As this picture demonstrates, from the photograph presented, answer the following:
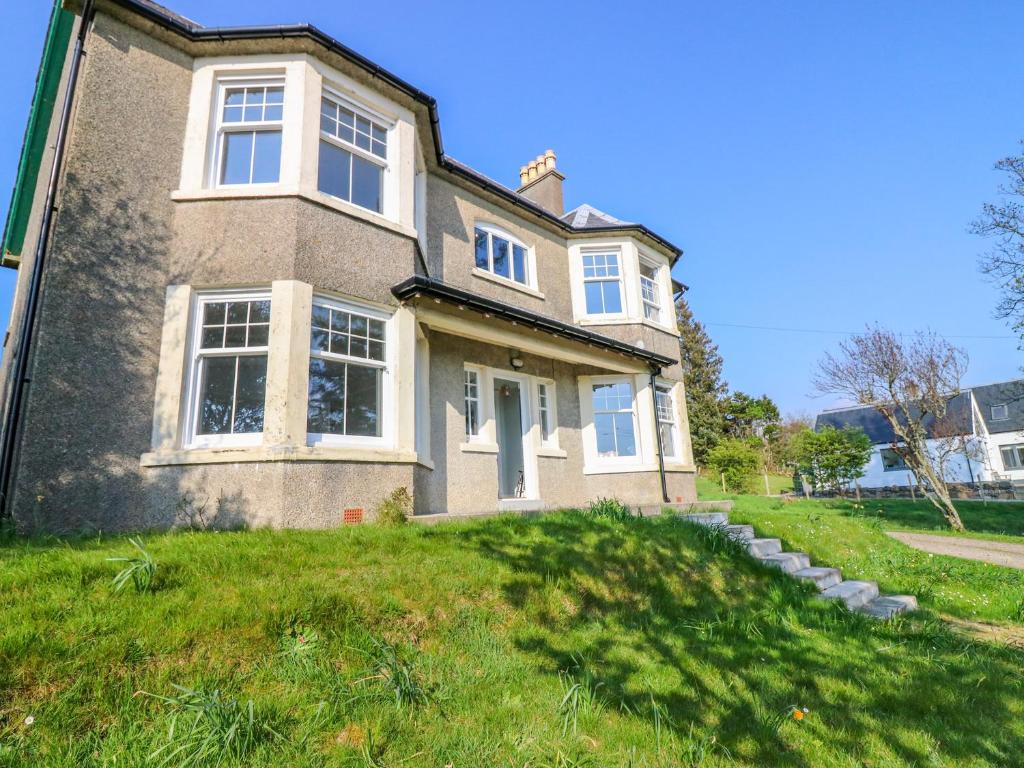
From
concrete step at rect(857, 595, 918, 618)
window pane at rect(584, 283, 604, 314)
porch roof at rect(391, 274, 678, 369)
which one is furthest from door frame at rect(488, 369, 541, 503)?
concrete step at rect(857, 595, 918, 618)

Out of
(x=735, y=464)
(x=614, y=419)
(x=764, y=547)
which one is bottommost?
(x=764, y=547)

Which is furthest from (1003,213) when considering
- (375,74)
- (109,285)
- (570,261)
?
(109,285)

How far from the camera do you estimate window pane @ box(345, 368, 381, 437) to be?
736cm

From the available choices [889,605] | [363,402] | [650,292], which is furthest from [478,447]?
[650,292]

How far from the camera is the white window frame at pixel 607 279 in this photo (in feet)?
44.1

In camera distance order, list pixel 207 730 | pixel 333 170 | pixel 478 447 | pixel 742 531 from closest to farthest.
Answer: pixel 207 730, pixel 333 170, pixel 742 531, pixel 478 447

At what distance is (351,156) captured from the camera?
840 centimetres

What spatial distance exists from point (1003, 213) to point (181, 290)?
21794mm

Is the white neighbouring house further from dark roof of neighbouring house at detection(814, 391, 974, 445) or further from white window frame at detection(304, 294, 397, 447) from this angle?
white window frame at detection(304, 294, 397, 447)

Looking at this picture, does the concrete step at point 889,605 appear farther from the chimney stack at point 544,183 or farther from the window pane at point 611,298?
the chimney stack at point 544,183

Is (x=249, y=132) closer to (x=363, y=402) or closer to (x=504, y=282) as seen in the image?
(x=363, y=402)

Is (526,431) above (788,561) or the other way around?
above

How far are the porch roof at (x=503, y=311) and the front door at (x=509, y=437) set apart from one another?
Answer: 5.68 feet

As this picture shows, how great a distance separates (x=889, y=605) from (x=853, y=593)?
402 millimetres
